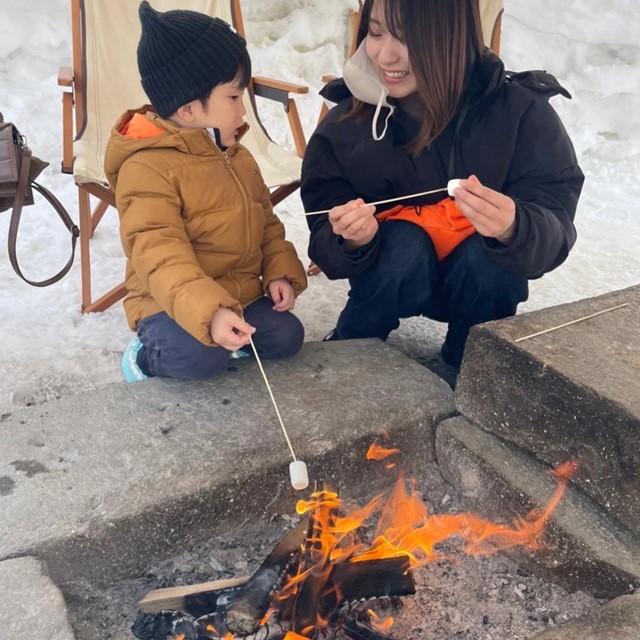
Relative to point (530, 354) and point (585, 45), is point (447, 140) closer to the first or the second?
point (530, 354)

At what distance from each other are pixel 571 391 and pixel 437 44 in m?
1.05

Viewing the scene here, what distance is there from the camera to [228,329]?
1.81 m

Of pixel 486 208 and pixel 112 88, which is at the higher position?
pixel 486 208

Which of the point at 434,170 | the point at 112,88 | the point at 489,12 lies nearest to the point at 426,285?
the point at 434,170

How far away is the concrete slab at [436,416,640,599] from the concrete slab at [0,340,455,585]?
0.41ft

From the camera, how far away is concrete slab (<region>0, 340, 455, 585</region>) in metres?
1.58

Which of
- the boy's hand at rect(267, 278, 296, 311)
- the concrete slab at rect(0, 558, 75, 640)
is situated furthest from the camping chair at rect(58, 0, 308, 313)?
the concrete slab at rect(0, 558, 75, 640)

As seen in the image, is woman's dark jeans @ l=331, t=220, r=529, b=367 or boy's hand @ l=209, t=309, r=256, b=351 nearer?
boy's hand @ l=209, t=309, r=256, b=351

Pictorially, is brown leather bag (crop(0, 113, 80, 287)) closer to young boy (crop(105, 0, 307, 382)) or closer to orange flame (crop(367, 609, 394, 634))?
young boy (crop(105, 0, 307, 382))

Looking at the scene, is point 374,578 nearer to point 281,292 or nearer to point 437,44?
point 281,292

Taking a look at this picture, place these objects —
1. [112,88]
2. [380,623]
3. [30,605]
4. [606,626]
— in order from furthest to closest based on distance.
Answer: [112,88] → [380,623] → [30,605] → [606,626]

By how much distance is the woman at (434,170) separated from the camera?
2016 mm

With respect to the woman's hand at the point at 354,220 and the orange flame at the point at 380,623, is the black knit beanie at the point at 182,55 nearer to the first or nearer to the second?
the woman's hand at the point at 354,220

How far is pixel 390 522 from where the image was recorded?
189 centimetres
